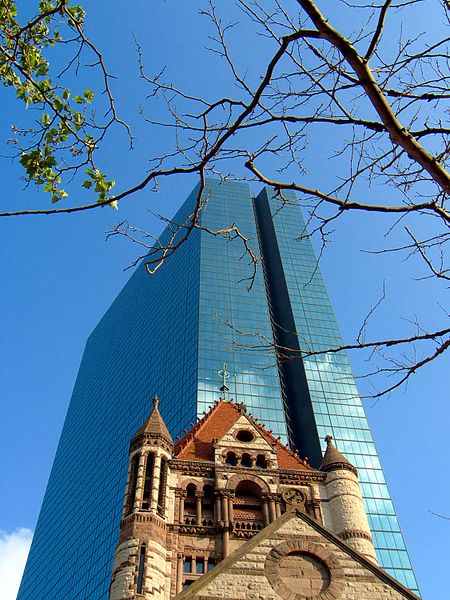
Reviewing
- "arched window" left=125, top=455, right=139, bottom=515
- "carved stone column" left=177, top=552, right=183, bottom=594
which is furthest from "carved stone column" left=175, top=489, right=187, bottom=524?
"arched window" left=125, top=455, right=139, bottom=515

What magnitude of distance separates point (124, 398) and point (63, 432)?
128 ft

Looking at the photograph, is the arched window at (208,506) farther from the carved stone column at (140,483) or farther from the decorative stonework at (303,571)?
the decorative stonework at (303,571)

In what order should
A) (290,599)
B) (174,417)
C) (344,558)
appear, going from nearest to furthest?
(290,599)
(344,558)
(174,417)

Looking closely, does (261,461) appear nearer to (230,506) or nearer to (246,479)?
(246,479)

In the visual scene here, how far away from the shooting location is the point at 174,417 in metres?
77.0

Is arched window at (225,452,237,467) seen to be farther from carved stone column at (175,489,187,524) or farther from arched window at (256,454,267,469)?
carved stone column at (175,489,187,524)

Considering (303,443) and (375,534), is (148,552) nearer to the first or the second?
(375,534)

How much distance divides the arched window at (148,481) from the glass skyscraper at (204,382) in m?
34.7

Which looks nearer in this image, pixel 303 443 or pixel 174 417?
pixel 174 417

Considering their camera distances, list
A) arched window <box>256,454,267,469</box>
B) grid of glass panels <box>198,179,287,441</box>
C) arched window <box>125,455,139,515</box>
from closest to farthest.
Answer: arched window <box>125,455,139,515</box>
arched window <box>256,454,267,469</box>
grid of glass panels <box>198,179,287,441</box>

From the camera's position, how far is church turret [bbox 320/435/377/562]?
27484 mm

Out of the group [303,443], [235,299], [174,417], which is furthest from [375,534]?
[235,299]

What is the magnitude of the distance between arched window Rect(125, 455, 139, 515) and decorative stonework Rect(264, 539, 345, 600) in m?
11.9

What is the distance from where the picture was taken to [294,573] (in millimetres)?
14859
